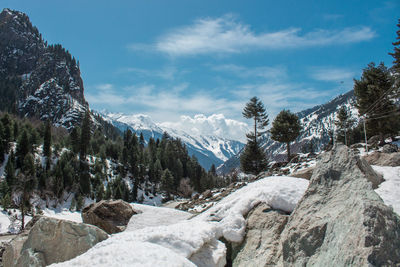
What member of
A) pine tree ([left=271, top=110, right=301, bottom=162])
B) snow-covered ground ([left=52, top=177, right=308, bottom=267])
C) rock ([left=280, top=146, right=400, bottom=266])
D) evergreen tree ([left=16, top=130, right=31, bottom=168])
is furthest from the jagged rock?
evergreen tree ([left=16, top=130, right=31, bottom=168])

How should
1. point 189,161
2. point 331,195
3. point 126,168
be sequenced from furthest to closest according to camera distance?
point 189,161 < point 126,168 < point 331,195

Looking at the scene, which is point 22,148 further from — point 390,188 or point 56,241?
point 390,188

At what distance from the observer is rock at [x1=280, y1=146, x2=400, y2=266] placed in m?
4.85

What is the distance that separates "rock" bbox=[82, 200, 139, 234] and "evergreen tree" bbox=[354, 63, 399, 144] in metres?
31.9

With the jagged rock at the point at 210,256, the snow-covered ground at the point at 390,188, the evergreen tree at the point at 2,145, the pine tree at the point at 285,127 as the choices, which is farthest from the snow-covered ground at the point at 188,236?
the evergreen tree at the point at 2,145

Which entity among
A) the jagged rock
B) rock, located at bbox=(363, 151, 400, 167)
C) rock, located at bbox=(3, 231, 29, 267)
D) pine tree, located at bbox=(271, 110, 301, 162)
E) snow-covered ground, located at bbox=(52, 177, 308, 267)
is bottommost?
rock, located at bbox=(3, 231, 29, 267)

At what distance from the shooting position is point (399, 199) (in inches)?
Result: 351

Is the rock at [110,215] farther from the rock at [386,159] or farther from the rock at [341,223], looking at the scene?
the rock at [386,159]

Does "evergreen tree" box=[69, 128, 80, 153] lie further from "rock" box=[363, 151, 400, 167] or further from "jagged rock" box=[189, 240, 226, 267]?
"jagged rock" box=[189, 240, 226, 267]

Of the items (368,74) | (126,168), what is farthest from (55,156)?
(368,74)

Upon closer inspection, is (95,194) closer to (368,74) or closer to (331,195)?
(368,74)

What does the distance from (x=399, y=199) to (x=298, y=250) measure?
5.11m

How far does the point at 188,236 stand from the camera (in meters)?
7.53

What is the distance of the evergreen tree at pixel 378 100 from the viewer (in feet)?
114
